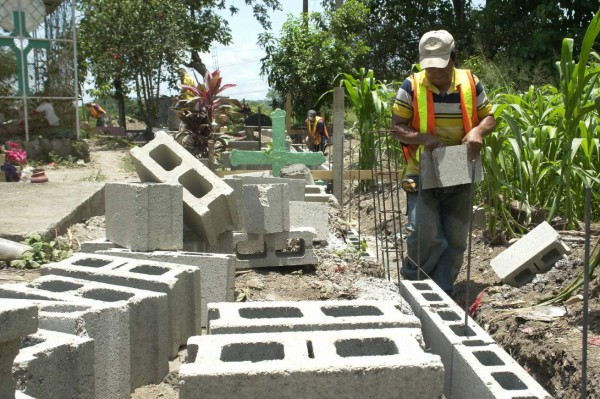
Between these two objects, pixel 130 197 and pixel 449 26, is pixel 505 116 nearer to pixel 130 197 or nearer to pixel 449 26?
pixel 130 197

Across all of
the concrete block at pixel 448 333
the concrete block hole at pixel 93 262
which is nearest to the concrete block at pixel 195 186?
the concrete block hole at pixel 93 262

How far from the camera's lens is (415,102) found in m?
4.66

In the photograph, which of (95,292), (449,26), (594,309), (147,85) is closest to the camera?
(95,292)

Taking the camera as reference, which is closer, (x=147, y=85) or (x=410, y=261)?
(x=410, y=261)

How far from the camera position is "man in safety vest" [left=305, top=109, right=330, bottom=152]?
50.2 feet

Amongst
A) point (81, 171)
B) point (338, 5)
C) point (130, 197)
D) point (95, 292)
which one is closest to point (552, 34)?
point (338, 5)

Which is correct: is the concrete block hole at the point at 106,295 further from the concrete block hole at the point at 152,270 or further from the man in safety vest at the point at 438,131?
the man in safety vest at the point at 438,131

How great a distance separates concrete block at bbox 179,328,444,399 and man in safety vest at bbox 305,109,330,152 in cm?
1289

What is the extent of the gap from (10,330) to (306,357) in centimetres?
90

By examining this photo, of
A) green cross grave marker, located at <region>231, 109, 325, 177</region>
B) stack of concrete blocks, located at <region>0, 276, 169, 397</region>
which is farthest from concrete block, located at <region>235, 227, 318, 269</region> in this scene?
green cross grave marker, located at <region>231, 109, 325, 177</region>

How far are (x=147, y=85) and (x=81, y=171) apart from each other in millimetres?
9874

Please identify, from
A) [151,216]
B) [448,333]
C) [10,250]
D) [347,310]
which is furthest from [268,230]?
[448,333]

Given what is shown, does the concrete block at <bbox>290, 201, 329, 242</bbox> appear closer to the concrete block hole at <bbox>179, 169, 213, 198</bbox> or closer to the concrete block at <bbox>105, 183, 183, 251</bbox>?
the concrete block hole at <bbox>179, 169, 213, 198</bbox>

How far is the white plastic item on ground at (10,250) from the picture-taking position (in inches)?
207
